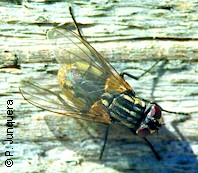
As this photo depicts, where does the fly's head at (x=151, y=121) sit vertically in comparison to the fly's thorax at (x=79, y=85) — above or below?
below

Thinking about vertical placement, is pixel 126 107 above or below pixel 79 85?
below

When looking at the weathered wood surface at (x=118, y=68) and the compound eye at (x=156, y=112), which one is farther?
the weathered wood surface at (x=118, y=68)

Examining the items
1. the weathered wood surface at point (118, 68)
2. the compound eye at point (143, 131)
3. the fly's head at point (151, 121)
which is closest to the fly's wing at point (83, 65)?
the weathered wood surface at point (118, 68)

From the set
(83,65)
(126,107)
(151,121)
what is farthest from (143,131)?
(83,65)

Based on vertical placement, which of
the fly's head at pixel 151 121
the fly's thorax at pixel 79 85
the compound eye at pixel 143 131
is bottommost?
the compound eye at pixel 143 131

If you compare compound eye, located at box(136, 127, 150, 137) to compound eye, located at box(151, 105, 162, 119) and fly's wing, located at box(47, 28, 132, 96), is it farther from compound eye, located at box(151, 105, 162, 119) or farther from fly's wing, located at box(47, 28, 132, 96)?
fly's wing, located at box(47, 28, 132, 96)

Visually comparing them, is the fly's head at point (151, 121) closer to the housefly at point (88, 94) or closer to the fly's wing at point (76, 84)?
the housefly at point (88, 94)

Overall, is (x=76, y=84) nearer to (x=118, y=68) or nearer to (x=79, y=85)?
(x=79, y=85)
